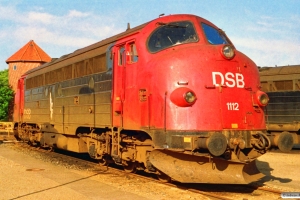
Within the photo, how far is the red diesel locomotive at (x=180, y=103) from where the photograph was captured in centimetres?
821

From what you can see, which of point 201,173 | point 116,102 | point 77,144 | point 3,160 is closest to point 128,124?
point 116,102

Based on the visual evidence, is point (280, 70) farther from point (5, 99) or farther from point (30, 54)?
point (30, 54)

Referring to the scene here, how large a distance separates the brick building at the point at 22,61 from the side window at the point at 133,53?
53.5m

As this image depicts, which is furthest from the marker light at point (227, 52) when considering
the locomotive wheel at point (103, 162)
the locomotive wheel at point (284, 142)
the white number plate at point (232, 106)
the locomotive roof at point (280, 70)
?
the locomotive roof at point (280, 70)

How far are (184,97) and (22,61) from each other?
56977mm

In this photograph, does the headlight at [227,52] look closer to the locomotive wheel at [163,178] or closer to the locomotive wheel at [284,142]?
the locomotive wheel at [284,142]

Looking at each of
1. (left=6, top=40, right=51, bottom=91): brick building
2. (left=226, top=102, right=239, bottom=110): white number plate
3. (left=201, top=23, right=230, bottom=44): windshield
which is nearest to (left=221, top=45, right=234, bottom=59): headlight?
(left=201, top=23, right=230, bottom=44): windshield

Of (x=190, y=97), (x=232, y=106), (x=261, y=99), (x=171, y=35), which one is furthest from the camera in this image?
(x=171, y=35)

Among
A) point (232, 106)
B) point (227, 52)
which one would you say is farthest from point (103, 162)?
point (227, 52)

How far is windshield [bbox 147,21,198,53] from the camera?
30.4 ft

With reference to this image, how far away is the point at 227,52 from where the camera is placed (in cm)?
869

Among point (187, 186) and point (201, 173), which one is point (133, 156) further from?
point (201, 173)

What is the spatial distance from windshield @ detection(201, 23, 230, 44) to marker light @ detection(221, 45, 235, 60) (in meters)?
0.73

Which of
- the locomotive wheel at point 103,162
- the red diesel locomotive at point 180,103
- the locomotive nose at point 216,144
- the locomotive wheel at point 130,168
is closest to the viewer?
the locomotive nose at point 216,144
